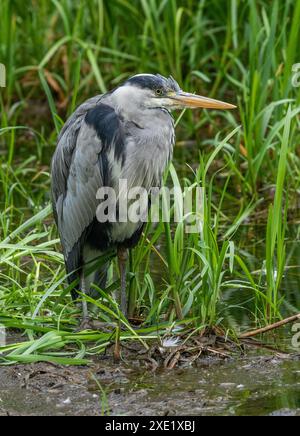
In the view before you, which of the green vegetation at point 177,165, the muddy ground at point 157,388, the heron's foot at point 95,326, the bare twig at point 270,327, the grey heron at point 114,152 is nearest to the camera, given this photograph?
the muddy ground at point 157,388

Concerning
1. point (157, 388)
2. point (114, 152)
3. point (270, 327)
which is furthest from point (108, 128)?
point (157, 388)

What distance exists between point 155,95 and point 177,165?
119 inches


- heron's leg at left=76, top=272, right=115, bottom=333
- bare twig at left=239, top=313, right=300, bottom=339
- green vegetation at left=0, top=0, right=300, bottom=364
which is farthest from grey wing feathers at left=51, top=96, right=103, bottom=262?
bare twig at left=239, top=313, right=300, bottom=339

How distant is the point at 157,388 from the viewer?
16.5 feet

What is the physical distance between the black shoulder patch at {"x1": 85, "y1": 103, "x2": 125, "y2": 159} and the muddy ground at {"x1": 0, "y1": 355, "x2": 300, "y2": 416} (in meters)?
1.17

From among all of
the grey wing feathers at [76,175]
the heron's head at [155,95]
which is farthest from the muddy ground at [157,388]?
the heron's head at [155,95]

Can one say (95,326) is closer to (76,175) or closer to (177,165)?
(76,175)

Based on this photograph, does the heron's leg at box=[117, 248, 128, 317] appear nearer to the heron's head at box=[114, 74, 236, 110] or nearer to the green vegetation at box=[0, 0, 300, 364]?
the green vegetation at box=[0, 0, 300, 364]

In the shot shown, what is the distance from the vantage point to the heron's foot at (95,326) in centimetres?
570

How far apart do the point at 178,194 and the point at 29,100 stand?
4966 mm

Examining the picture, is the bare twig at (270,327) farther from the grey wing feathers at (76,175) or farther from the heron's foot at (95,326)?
the grey wing feathers at (76,175)

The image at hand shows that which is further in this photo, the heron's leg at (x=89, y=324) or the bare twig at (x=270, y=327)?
the heron's leg at (x=89, y=324)

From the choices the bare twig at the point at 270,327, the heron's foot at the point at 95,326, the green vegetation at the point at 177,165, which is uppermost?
the green vegetation at the point at 177,165
